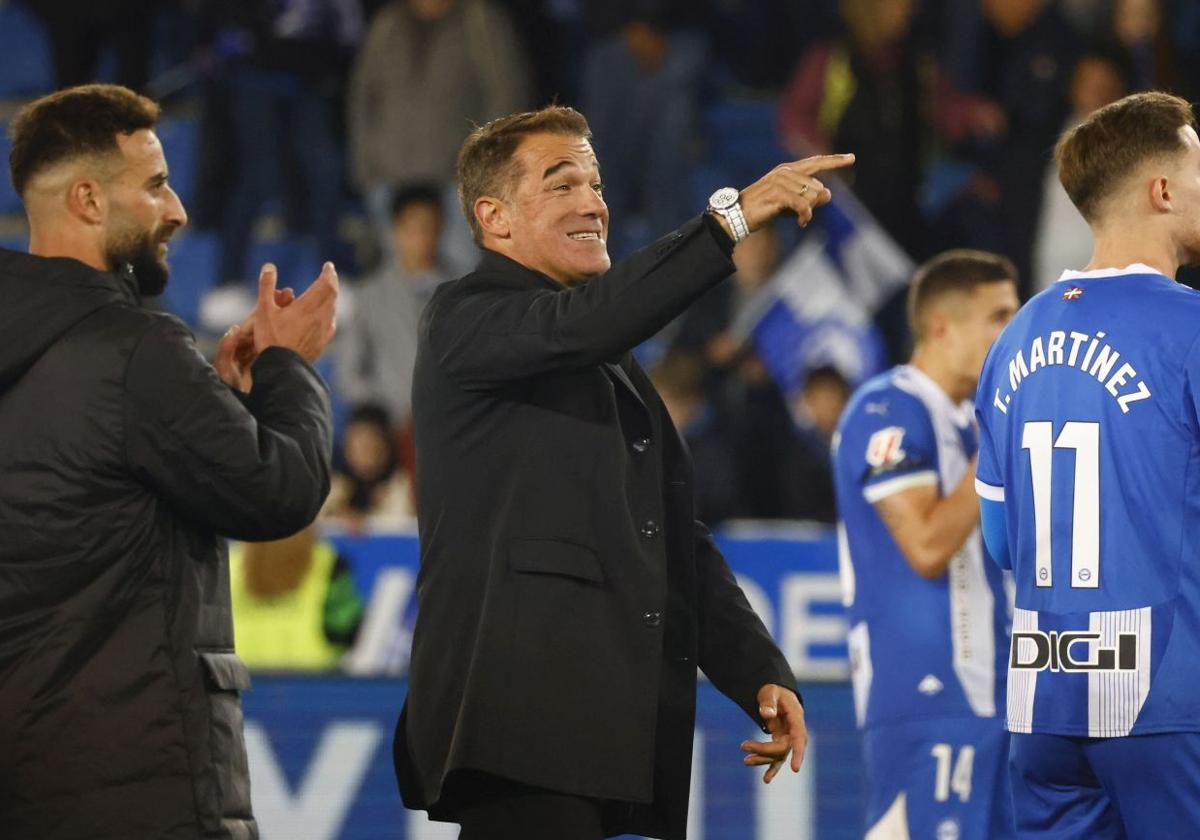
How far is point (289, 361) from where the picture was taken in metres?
3.69

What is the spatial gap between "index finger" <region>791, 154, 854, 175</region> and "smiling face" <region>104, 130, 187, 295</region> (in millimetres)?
1235

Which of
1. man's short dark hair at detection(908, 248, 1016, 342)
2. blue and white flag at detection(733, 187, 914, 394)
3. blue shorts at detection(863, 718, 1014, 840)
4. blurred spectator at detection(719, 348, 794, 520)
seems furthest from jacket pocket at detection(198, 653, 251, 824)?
blue and white flag at detection(733, 187, 914, 394)

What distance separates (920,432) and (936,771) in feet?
3.06

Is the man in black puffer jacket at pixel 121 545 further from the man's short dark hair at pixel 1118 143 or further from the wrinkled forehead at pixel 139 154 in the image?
the man's short dark hair at pixel 1118 143

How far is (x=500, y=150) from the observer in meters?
3.81

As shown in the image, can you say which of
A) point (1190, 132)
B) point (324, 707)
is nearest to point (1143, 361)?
point (1190, 132)

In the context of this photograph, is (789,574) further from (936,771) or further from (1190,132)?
(1190,132)

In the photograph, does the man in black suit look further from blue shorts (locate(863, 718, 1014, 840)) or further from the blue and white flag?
the blue and white flag

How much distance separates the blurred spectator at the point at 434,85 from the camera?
10609mm

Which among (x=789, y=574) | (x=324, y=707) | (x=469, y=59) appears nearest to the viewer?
(x=324, y=707)

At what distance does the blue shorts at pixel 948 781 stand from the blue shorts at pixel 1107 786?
4.25 ft

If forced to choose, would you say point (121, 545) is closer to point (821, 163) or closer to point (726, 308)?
point (821, 163)

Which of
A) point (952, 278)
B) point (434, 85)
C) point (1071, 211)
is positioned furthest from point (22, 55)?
point (952, 278)

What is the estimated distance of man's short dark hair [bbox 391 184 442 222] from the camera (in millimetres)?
10375
